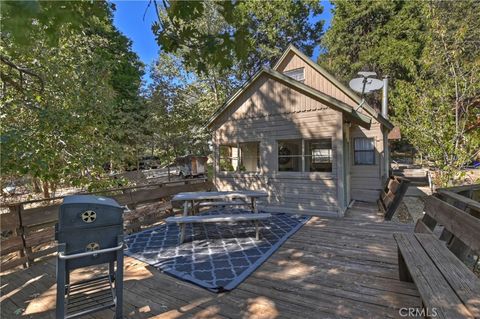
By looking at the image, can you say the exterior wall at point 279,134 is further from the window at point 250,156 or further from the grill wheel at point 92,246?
the grill wheel at point 92,246

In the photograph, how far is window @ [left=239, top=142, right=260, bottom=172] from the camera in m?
8.91

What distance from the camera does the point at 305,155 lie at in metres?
7.23

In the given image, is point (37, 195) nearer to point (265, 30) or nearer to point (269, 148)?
point (269, 148)

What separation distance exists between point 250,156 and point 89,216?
686 cm

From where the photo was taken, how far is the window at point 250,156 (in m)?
8.91

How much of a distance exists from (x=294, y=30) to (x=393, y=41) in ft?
24.2

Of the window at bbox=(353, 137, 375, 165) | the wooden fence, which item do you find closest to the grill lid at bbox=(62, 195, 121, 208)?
the wooden fence

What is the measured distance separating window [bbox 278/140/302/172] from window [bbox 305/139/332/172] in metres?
0.24

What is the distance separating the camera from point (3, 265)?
382 cm

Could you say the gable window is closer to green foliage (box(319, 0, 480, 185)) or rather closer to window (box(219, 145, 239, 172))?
window (box(219, 145, 239, 172))

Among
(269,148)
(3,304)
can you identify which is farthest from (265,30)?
(3,304)

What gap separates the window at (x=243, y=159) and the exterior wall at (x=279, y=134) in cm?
38

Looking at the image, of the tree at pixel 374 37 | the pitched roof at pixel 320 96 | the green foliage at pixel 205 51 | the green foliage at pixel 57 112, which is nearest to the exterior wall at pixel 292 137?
the pitched roof at pixel 320 96

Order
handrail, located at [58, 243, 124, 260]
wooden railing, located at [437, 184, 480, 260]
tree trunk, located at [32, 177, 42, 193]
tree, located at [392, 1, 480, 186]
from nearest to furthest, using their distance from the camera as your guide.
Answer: handrail, located at [58, 243, 124, 260], wooden railing, located at [437, 184, 480, 260], tree trunk, located at [32, 177, 42, 193], tree, located at [392, 1, 480, 186]
